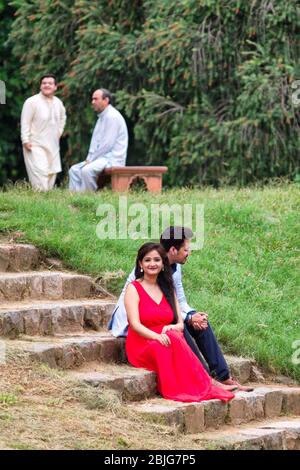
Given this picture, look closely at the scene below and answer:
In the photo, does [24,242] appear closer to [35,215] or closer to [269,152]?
[35,215]

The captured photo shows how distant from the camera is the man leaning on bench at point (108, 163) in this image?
16109 millimetres

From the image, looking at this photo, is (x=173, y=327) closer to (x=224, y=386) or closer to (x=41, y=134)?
(x=224, y=386)

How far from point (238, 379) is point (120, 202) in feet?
12.0

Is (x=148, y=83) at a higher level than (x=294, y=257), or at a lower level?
higher

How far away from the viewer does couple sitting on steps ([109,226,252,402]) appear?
32.5 ft

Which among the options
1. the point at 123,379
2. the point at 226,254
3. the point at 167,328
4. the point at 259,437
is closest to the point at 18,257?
the point at 167,328

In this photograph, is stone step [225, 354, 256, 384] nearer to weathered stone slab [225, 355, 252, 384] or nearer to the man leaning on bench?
weathered stone slab [225, 355, 252, 384]

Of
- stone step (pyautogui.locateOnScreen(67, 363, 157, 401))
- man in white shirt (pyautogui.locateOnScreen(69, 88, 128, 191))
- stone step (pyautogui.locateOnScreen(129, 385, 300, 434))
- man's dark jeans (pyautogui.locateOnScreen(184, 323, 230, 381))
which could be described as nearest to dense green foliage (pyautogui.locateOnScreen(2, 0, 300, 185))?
man in white shirt (pyautogui.locateOnScreen(69, 88, 128, 191))

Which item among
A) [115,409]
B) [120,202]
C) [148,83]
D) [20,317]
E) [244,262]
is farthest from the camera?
[148,83]

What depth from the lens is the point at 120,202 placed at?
46.4 feet

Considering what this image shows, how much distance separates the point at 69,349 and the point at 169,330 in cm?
76

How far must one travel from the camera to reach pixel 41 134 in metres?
16.4
